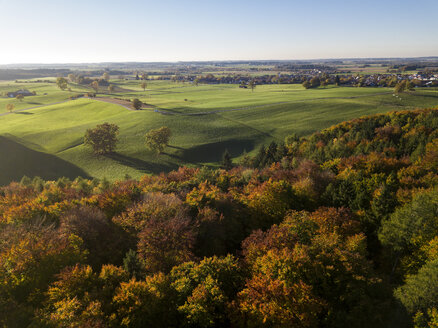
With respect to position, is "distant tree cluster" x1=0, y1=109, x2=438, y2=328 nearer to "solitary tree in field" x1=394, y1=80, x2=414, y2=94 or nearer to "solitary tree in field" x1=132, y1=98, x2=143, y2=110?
"solitary tree in field" x1=132, y1=98, x2=143, y2=110

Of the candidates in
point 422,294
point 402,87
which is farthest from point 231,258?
point 402,87

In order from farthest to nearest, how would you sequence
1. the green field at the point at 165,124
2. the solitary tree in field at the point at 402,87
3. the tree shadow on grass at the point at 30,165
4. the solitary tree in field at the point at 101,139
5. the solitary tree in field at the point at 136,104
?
1. the solitary tree in field at the point at 402,87
2. the solitary tree in field at the point at 136,104
3. the solitary tree in field at the point at 101,139
4. the green field at the point at 165,124
5. the tree shadow on grass at the point at 30,165

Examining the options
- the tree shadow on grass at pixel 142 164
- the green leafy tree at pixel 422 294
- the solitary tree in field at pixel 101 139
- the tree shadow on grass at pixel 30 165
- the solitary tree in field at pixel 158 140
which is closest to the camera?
the green leafy tree at pixel 422 294

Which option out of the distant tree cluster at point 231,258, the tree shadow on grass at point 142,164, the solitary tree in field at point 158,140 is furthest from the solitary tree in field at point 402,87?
the tree shadow on grass at point 142,164

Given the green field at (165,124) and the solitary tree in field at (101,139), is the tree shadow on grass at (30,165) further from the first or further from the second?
the solitary tree in field at (101,139)

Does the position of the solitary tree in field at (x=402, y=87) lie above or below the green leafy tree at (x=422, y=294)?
above

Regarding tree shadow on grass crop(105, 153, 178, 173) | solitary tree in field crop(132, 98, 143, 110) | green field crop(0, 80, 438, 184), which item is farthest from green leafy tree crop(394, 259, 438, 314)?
solitary tree in field crop(132, 98, 143, 110)

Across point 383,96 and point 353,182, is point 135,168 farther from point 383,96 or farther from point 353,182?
point 383,96

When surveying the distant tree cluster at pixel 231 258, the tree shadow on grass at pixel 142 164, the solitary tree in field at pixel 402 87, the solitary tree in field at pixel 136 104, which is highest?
the solitary tree in field at pixel 402 87
